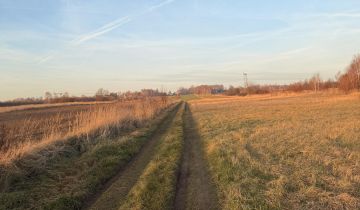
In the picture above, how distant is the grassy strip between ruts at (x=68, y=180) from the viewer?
7.07 meters

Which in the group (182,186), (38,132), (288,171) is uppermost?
(38,132)

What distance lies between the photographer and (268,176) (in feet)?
27.5

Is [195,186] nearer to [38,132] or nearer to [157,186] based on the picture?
[157,186]

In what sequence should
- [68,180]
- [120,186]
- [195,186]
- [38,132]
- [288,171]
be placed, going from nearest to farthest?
[195,186], [120,186], [288,171], [68,180], [38,132]

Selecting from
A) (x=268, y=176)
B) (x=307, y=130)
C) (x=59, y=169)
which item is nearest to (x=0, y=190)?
(x=59, y=169)

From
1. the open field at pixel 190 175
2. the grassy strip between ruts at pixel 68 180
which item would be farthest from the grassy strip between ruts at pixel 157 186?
the grassy strip between ruts at pixel 68 180

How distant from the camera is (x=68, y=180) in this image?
888cm

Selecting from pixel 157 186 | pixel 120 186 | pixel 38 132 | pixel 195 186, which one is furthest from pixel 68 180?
pixel 38 132

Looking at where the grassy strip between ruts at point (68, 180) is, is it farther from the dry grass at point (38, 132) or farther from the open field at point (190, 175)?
the dry grass at point (38, 132)

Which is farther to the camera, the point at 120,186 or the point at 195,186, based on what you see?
the point at 120,186

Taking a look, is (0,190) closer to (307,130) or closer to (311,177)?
(311,177)

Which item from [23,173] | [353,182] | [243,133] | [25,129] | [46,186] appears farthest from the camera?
[243,133]

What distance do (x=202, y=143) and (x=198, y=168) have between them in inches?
191

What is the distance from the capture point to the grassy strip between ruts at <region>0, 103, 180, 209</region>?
278 inches
